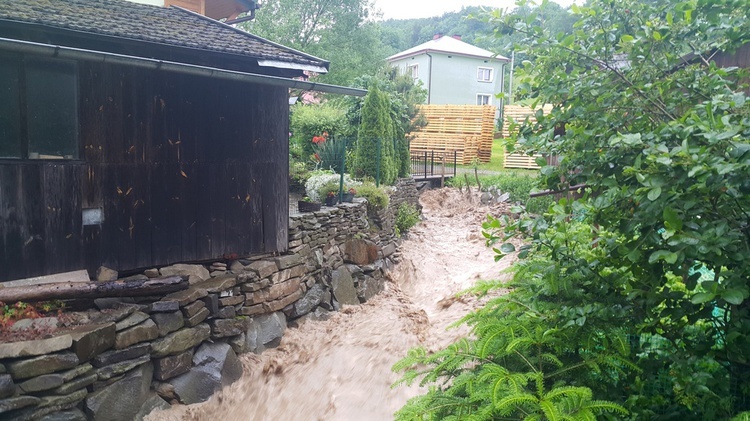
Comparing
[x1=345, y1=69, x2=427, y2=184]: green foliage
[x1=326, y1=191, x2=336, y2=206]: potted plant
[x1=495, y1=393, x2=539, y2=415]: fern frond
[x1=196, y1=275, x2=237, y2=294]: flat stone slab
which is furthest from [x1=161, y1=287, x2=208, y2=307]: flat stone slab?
[x1=345, y1=69, x2=427, y2=184]: green foliage

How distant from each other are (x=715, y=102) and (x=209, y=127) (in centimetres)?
646

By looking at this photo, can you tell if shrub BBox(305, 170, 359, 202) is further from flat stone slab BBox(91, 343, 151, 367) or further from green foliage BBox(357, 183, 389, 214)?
flat stone slab BBox(91, 343, 151, 367)

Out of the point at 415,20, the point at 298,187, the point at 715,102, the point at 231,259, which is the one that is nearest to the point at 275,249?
the point at 231,259

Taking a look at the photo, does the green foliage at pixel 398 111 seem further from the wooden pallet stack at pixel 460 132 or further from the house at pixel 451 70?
the house at pixel 451 70

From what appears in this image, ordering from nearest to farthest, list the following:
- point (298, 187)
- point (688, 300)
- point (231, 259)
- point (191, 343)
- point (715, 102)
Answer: point (715, 102) → point (688, 300) → point (191, 343) → point (231, 259) → point (298, 187)

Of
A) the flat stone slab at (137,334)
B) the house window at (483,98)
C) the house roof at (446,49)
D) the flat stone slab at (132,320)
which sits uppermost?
the house roof at (446,49)

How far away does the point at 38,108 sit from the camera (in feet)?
20.5

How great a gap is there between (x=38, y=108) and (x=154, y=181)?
1548 mm

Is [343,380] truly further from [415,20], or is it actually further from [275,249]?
[415,20]

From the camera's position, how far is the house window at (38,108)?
6020 millimetres

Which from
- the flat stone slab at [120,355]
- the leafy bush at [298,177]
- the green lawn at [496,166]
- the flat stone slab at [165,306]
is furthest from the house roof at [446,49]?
the flat stone slab at [120,355]

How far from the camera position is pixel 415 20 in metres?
65.8

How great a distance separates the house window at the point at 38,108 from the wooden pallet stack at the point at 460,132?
60.6 ft

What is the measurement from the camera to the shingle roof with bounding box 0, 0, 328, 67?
6255mm
